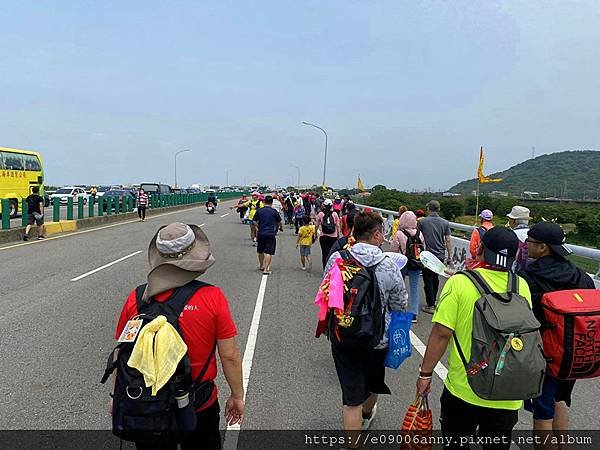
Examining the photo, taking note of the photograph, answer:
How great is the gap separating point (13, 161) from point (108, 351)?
22580 mm

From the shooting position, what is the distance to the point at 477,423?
9.47 ft

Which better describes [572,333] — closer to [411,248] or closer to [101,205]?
[411,248]

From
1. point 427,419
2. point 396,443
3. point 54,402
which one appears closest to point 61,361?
point 54,402

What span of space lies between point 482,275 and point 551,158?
136911 mm

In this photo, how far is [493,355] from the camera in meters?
2.69

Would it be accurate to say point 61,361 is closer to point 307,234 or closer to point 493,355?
point 493,355

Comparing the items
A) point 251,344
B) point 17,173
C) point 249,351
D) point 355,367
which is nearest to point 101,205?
point 17,173

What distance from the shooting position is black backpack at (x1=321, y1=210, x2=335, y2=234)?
35.3 ft

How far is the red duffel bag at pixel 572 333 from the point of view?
120 inches

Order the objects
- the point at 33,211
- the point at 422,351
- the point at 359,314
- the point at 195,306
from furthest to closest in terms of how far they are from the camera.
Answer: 1. the point at 33,211
2. the point at 422,351
3. the point at 359,314
4. the point at 195,306

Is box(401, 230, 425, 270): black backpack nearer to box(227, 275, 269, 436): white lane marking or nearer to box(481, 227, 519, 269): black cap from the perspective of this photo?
box(227, 275, 269, 436): white lane marking

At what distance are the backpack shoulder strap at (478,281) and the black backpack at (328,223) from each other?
7830mm

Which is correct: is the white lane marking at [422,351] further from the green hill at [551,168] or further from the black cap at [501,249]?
the green hill at [551,168]

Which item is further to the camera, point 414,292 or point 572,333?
point 414,292
